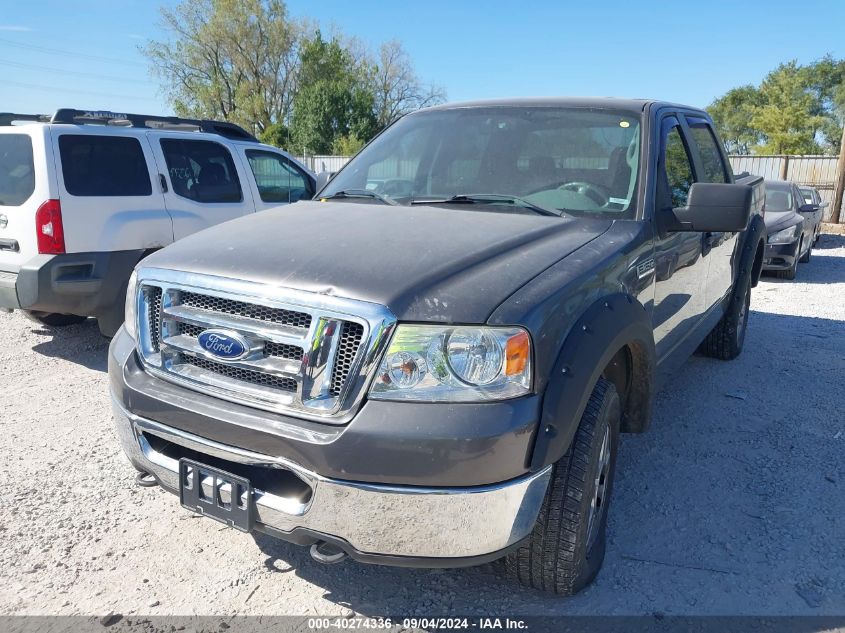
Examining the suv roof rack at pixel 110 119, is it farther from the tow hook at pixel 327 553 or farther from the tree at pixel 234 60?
the tree at pixel 234 60

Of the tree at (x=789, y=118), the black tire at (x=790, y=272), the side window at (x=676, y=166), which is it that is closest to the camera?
the side window at (x=676, y=166)

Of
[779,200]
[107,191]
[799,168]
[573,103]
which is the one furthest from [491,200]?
[799,168]

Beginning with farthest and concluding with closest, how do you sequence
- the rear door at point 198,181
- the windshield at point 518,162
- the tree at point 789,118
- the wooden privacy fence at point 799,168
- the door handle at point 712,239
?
the tree at point 789,118, the wooden privacy fence at point 799,168, the rear door at point 198,181, the door handle at point 712,239, the windshield at point 518,162

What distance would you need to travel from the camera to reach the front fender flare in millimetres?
2066

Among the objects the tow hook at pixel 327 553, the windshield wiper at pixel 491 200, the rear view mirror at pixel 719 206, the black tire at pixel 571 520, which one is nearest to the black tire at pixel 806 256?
the rear view mirror at pixel 719 206

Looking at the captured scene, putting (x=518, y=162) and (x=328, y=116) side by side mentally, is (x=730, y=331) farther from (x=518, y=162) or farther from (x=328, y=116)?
(x=328, y=116)

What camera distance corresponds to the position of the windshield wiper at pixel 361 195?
331cm

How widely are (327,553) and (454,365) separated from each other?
2.52 feet

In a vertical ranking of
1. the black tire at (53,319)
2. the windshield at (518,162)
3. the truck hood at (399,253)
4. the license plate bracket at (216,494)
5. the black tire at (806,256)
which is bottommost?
the black tire at (806,256)

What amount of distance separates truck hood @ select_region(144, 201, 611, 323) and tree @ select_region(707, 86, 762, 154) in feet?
180

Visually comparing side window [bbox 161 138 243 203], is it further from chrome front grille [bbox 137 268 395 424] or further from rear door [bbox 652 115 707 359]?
rear door [bbox 652 115 707 359]

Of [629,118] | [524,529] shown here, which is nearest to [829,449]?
[629,118]

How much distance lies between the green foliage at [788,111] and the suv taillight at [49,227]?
127ft

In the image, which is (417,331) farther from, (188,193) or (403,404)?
(188,193)
